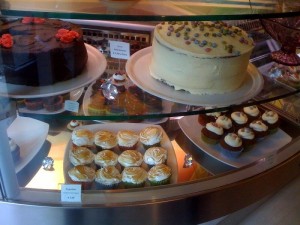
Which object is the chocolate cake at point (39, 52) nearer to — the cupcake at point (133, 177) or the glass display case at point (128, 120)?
the glass display case at point (128, 120)

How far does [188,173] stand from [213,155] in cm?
18

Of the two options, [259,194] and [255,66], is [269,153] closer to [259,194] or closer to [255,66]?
[259,194]

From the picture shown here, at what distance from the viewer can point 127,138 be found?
150cm

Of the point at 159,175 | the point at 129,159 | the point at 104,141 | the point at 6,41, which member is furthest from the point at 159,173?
the point at 6,41

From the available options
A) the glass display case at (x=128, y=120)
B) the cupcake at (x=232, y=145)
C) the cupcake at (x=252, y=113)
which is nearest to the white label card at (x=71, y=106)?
the glass display case at (x=128, y=120)

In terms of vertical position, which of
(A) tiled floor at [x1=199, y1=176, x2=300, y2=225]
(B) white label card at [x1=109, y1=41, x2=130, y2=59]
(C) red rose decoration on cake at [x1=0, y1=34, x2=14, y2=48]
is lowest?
(A) tiled floor at [x1=199, y1=176, x2=300, y2=225]

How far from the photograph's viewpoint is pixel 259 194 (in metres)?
1.48

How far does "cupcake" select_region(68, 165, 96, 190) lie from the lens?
1.32m

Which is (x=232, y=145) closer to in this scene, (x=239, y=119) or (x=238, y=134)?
→ (x=238, y=134)

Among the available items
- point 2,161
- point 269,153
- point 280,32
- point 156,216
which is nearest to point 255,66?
point 280,32

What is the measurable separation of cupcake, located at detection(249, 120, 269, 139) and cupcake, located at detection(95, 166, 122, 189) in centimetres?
73

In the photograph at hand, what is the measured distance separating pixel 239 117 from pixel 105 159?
0.72 metres

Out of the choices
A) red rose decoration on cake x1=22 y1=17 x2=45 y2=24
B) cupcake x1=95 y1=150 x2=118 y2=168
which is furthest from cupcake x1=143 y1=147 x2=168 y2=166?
red rose decoration on cake x1=22 y1=17 x2=45 y2=24

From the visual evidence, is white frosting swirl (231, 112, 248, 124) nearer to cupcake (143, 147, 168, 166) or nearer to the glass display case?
the glass display case
